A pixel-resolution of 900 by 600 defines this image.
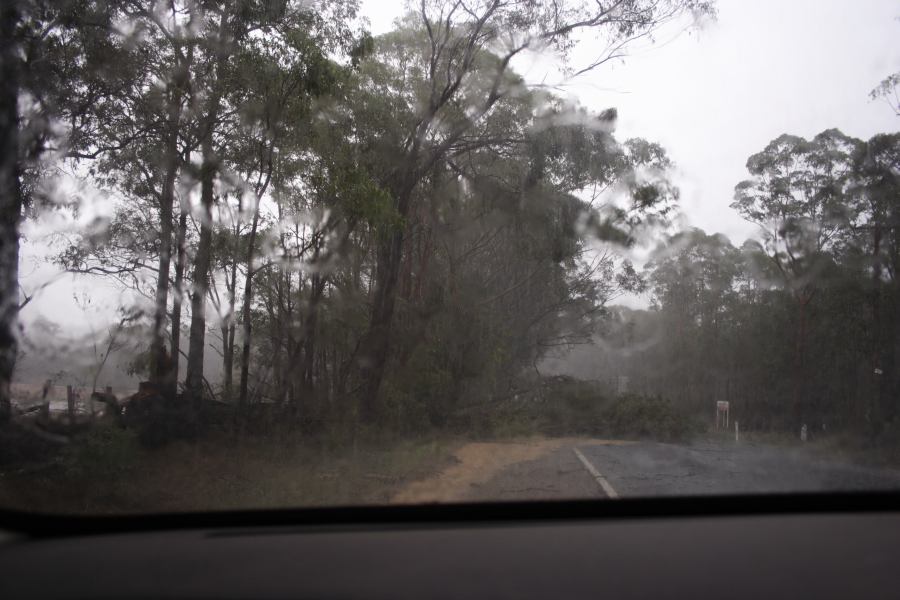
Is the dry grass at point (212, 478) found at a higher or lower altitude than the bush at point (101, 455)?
lower

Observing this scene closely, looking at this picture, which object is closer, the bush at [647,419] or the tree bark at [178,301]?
the tree bark at [178,301]

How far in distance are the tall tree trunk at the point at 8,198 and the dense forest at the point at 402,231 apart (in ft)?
0.12

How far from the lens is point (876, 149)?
658 inches

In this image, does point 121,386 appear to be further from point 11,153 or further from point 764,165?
point 764,165

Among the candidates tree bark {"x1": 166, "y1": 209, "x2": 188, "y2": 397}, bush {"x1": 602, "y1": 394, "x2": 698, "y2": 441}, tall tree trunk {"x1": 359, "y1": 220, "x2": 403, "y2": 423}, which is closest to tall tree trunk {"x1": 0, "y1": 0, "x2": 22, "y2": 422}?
tree bark {"x1": 166, "y1": 209, "x2": 188, "y2": 397}

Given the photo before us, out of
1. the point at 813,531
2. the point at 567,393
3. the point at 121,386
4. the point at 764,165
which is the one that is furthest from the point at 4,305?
the point at 764,165

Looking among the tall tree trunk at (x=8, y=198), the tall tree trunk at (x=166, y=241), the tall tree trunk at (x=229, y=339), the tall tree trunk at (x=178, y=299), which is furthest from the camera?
the tall tree trunk at (x=229, y=339)

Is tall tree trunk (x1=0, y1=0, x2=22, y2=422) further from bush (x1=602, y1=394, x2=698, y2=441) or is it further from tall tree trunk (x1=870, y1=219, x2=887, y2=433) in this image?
tall tree trunk (x1=870, y1=219, x2=887, y2=433)

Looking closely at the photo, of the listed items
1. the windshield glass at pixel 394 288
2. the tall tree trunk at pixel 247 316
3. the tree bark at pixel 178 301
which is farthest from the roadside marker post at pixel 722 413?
the tree bark at pixel 178 301

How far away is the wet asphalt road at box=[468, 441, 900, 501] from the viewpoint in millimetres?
7641

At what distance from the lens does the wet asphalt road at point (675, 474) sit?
764cm

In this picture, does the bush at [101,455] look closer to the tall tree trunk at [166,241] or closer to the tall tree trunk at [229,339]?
the tall tree trunk at [166,241]

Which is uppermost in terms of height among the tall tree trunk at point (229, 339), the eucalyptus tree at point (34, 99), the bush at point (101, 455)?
the eucalyptus tree at point (34, 99)

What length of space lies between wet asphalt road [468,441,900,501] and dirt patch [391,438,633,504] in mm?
282
